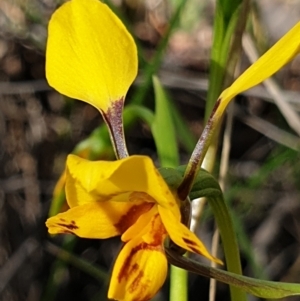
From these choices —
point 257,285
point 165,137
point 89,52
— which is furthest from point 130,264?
point 165,137

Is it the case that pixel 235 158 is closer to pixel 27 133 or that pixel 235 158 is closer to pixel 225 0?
pixel 27 133

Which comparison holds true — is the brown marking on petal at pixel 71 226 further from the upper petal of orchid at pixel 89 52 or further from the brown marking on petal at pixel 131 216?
the upper petal of orchid at pixel 89 52

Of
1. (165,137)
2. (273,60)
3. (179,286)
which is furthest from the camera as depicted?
(165,137)

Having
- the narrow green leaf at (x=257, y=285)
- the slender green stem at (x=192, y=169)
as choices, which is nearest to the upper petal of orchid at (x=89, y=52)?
the slender green stem at (x=192, y=169)

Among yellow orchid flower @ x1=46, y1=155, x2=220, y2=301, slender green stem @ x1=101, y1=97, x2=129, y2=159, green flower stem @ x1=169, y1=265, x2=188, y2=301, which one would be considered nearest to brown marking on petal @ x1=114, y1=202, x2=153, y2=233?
yellow orchid flower @ x1=46, y1=155, x2=220, y2=301

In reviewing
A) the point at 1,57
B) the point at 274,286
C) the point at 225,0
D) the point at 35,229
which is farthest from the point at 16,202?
the point at 274,286

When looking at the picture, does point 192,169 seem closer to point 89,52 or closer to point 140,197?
point 140,197

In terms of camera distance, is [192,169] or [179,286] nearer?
[192,169]
